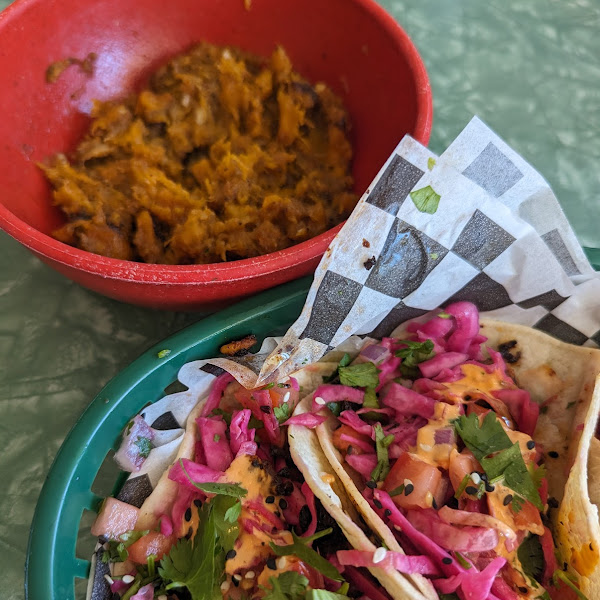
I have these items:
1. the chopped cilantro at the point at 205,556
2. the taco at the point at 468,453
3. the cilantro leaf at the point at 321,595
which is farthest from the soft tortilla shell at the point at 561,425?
the chopped cilantro at the point at 205,556

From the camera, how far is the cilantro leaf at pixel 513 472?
1019 millimetres

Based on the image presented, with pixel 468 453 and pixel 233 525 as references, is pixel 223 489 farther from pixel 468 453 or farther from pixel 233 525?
pixel 468 453

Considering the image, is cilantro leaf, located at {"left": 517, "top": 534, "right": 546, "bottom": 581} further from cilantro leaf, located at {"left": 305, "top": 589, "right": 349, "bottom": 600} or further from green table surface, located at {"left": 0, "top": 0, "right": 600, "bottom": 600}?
green table surface, located at {"left": 0, "top": 0, "right": 600, "bottom": 600}

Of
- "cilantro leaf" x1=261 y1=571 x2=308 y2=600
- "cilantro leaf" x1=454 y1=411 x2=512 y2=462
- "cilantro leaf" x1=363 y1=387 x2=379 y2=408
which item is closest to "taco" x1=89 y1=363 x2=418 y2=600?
"cilantro leaf" x1=261 y1=571 x2=308 y2=600

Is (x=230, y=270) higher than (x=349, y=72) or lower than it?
lower

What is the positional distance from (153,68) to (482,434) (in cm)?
121

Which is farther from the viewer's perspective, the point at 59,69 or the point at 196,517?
the point at 59,69

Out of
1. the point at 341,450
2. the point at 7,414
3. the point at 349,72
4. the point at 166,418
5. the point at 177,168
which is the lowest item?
the point at 7,414

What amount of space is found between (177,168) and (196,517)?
77cm

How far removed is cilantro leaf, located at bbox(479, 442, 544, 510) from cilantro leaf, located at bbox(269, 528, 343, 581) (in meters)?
0.30

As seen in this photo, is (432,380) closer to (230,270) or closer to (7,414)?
(230,270)

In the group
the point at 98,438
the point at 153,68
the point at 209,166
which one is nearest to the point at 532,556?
the point at 98,438

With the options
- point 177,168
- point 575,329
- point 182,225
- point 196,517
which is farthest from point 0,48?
point 575,329

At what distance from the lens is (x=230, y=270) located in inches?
42.2
